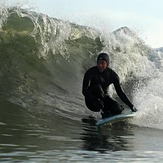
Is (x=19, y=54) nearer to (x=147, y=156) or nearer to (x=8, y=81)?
(x=8, y=81)

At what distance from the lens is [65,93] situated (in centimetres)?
1233

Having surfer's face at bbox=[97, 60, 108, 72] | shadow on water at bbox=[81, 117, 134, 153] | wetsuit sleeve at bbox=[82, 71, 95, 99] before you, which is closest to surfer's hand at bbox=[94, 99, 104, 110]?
wetsuit sleeve at bbox=[82, 71, 95, 99]

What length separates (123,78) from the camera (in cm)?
1648

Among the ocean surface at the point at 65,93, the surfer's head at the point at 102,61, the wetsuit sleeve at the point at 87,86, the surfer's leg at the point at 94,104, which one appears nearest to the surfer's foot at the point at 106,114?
the surfer's leg at the point at 94,104

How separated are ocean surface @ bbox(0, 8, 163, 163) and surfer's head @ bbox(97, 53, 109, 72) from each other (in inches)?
46.8

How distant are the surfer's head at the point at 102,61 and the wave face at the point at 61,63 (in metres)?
1.24

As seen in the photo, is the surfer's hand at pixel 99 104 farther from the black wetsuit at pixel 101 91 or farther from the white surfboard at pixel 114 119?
the white surfboard at pixel 114 119

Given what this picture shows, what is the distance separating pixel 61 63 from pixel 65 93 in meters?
3.00

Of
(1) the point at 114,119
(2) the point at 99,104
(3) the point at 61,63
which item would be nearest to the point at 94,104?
(2) the point at 99,104

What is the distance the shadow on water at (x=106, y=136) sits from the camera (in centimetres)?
676

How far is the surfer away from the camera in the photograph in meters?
9.85

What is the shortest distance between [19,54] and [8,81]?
2731mm

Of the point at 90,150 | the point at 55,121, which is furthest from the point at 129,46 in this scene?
the point at 90,150

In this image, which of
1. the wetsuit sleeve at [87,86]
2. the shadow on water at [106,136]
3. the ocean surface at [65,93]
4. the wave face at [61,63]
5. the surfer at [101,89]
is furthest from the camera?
the wave face at [61,63]
